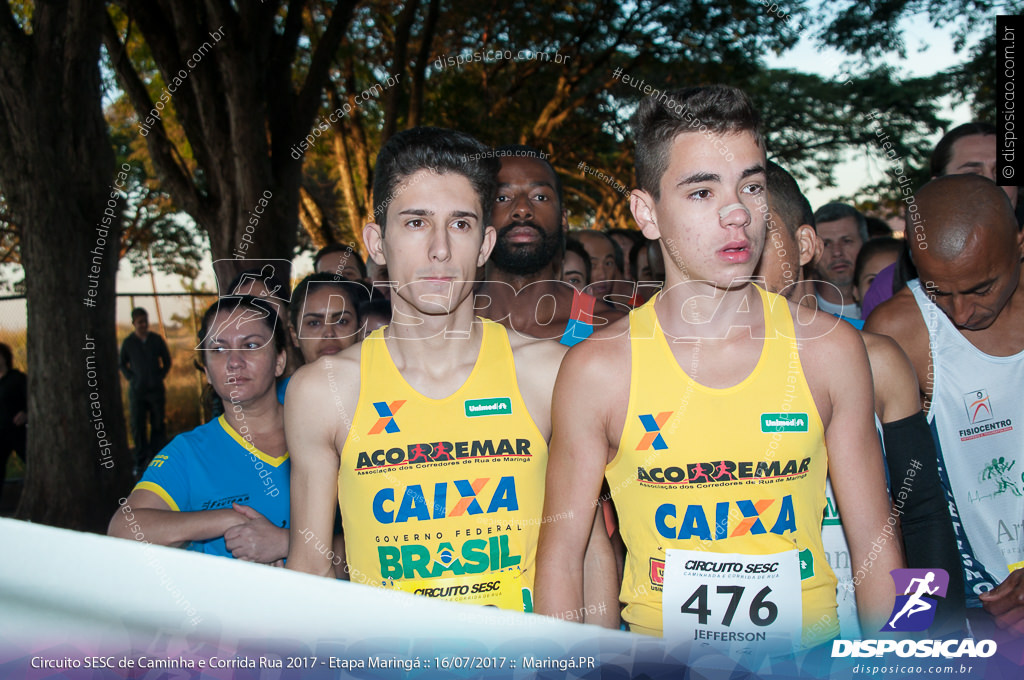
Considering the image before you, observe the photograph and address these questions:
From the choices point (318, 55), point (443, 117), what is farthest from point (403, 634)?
point (443, 117)

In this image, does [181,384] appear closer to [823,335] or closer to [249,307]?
[249,307]

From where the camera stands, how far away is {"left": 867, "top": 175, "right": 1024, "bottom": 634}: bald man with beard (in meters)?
2.67

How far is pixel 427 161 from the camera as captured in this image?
2527mm

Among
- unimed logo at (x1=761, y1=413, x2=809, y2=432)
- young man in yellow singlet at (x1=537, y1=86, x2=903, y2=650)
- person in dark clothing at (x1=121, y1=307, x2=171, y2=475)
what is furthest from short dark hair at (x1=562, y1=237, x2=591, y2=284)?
person in dark clothing at (x1=121, y1=307, x2=171, y2=475)

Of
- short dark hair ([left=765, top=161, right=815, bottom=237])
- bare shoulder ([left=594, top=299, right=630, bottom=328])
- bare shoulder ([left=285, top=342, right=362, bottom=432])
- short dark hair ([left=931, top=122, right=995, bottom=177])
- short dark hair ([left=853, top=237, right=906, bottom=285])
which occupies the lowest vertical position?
bare shoulder ([left=285, top=342, right=362, bottom=432])

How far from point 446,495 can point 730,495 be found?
81 centimetres

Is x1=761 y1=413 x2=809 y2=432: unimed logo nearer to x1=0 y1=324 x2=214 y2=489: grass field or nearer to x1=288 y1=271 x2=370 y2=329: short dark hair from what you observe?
x1=288 y1=271 x2=370 y2=329: short dark hair

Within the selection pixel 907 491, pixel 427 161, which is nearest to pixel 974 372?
pixel 907 491

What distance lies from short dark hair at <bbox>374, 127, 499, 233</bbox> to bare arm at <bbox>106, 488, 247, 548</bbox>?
4.14ft

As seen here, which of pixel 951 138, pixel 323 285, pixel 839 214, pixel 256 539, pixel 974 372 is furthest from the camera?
pixel 839 214

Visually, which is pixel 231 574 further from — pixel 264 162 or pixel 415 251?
pixel 264 162

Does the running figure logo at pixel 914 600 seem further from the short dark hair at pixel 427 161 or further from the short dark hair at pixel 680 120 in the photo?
the short dark hair at pixel 427 161

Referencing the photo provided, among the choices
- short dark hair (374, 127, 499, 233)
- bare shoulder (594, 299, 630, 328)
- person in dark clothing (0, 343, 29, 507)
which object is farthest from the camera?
person in dark clothing (0, 343, 29, 507)

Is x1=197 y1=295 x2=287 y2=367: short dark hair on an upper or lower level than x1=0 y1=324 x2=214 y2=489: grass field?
upper
